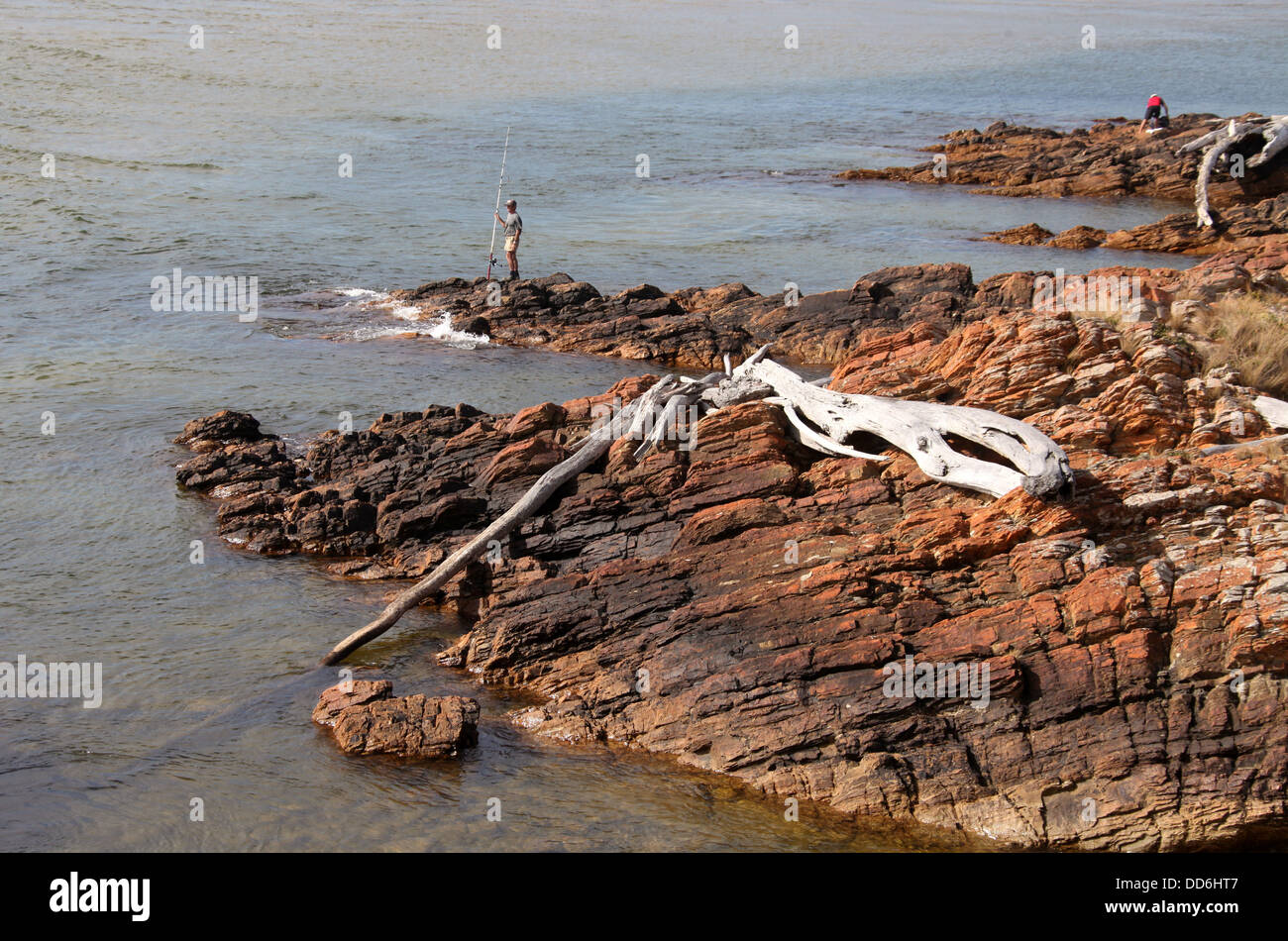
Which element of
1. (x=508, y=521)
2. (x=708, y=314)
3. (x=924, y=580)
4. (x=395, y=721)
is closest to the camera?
(x=924, y=580)

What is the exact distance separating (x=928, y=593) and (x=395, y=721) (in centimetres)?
567

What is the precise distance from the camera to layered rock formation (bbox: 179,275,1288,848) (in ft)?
33.8

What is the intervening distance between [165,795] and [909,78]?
249 ft

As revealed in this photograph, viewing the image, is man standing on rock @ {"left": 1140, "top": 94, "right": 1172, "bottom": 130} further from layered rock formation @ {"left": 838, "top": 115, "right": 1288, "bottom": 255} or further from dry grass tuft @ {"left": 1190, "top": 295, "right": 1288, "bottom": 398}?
dry grass tuft @ {"left": 1190, "top": 295, "right": 1288, "bottom": 398}

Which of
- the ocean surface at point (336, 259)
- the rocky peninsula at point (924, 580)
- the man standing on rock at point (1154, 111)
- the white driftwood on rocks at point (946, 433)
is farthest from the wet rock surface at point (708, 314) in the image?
the man standing on rock at point (1154, 111)

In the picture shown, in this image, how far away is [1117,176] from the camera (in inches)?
1687

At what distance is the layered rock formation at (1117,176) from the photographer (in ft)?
111

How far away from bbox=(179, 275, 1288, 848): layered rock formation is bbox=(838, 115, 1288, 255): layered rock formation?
528 inches

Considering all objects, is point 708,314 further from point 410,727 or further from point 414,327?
point 410,727

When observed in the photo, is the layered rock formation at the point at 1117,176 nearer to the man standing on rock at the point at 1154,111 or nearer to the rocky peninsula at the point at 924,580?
the man standing on rock at the point at 1154,111

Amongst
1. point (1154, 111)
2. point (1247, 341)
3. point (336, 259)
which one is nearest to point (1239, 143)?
point (1154, 111)

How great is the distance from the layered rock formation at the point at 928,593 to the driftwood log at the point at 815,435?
0.82 feet

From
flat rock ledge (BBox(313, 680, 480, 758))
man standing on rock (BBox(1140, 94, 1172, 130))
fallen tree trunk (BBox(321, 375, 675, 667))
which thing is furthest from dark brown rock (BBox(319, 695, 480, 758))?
man standing on rock (BBox(1140, 94, 1172, 130))

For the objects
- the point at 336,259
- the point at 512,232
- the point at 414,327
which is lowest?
the point at 414,327
